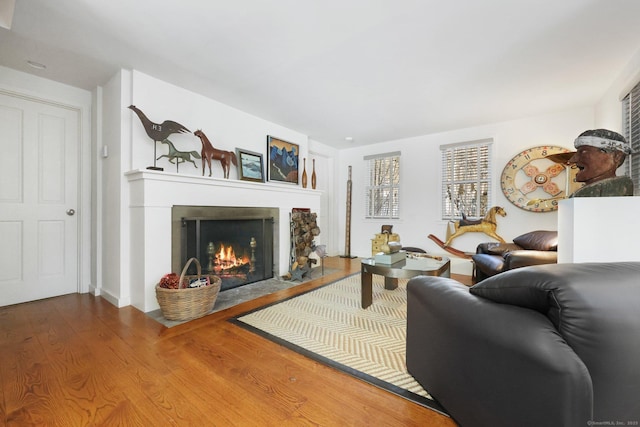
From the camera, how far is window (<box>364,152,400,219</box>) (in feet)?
16.8

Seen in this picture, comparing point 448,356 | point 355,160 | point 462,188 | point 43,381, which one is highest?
point 355,160

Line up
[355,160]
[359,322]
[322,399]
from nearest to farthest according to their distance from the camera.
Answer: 1. [322,399]
2. [359,322]
3. [355,160]

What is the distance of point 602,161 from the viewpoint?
74.4 inches

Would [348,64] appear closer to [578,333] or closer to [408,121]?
[408,121]

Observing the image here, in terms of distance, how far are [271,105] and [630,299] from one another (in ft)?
11.2

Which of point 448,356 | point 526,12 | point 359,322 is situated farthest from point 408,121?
point 448,356

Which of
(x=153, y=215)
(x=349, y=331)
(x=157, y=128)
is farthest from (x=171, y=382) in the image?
(x=157, y=128)

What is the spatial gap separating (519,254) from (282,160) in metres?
3.17

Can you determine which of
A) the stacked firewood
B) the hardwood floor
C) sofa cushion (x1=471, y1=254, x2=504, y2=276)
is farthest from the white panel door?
sofa cushion (x1=471, y1=254, x2=504, y2=276)

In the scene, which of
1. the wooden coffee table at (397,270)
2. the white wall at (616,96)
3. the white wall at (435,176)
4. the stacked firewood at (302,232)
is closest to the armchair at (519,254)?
the wooden coffee table at (397,270)

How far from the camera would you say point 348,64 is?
8.00ft

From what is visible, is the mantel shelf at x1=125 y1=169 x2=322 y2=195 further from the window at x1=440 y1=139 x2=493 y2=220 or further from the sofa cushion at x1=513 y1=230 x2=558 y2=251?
the sofa cushion at x1=513 y1=230 x2=558 y2=251

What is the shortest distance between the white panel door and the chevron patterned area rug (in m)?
2.21

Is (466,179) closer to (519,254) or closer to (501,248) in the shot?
(501,248)
